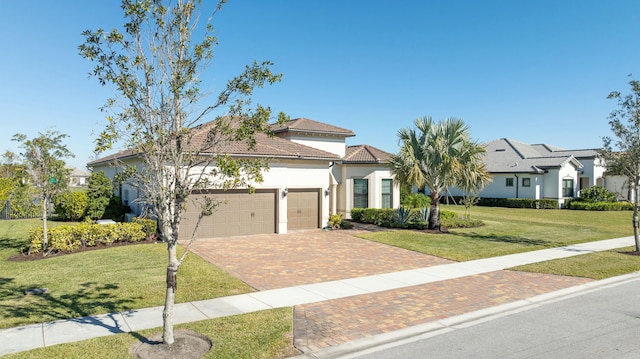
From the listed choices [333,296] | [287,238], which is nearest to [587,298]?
[333,296]

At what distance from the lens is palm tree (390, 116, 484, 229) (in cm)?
2152

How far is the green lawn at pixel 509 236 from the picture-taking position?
1696cm

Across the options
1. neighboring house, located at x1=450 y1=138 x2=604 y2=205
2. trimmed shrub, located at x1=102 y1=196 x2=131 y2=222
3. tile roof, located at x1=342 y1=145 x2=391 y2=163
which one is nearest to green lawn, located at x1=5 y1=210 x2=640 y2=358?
trimmed shrub, located at x1=102 y1=196 x2=131 y2=222

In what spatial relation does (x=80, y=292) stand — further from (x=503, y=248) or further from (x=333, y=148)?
(x=333, y=148)

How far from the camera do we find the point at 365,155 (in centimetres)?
2748

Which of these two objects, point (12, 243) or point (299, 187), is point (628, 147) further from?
point (12, 243)

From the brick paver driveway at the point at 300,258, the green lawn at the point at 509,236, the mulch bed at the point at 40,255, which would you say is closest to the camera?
the brick paver driveway at the point at 300,258

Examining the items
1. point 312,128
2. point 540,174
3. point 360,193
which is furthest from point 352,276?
point 540,174

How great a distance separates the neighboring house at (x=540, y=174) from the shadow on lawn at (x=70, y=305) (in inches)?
1509

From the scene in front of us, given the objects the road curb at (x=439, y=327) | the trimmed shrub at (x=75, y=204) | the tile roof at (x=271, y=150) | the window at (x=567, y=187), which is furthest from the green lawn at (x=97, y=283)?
the window at (x=567, y=187)

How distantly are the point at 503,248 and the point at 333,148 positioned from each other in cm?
1325

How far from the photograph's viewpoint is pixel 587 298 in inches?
410

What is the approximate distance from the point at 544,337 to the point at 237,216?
14558 mm

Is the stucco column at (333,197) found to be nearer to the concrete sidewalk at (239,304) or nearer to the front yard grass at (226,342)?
the concrete sidewalk at (239,304)
